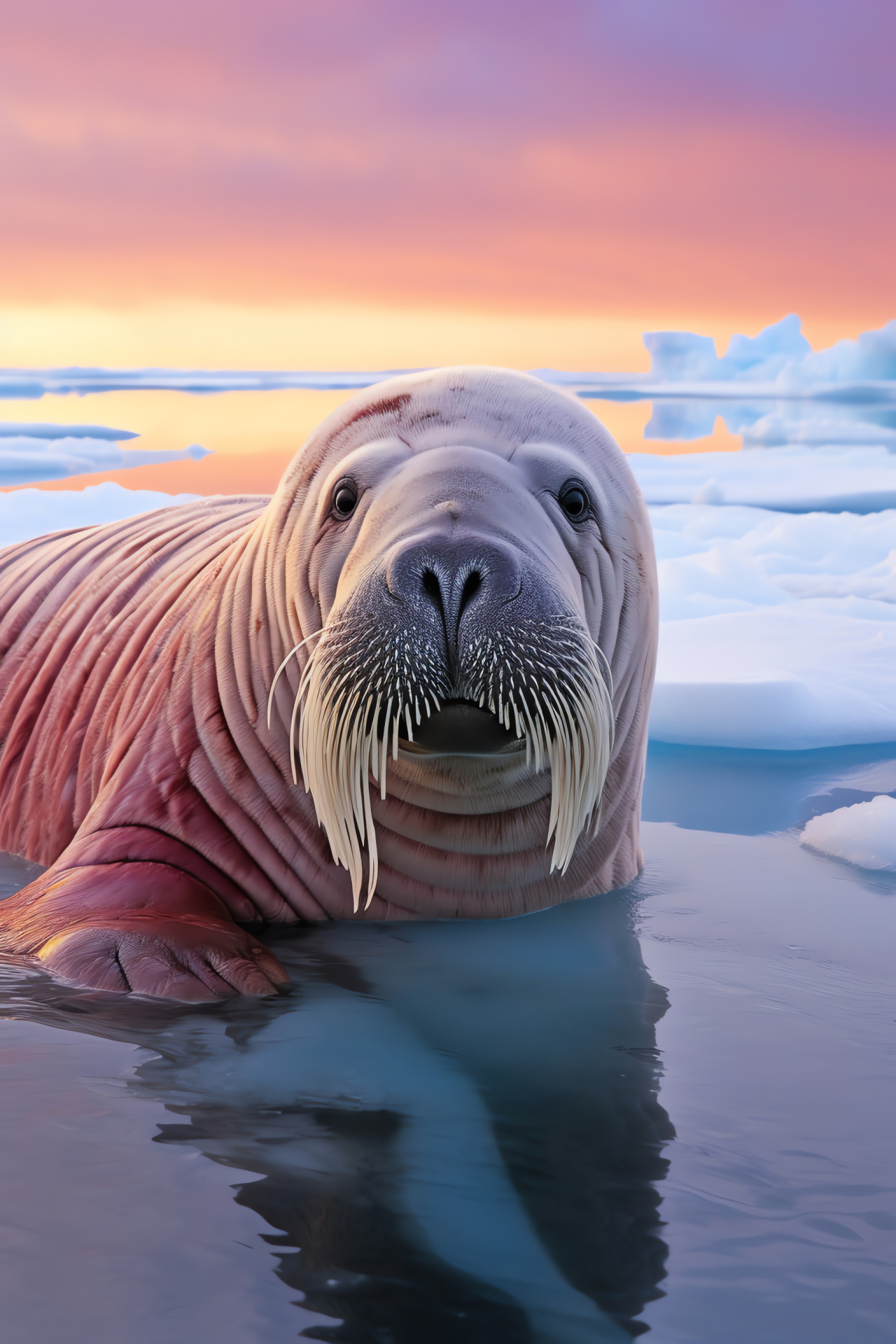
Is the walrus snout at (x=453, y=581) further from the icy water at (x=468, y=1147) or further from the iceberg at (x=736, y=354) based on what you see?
the iceberg at (x=736, y=354)

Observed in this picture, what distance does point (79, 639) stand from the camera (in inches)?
167

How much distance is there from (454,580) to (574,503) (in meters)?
0.64

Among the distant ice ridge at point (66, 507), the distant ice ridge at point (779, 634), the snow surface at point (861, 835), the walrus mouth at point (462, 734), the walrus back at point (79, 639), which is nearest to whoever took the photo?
the walrus mouth at point (462, 734)

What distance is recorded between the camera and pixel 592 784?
2.89m

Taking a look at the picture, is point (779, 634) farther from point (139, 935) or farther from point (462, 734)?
point (139, 935)

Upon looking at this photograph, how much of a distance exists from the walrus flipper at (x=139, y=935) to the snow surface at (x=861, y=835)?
214 centimetres

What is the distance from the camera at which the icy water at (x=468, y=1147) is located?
59.8 inches

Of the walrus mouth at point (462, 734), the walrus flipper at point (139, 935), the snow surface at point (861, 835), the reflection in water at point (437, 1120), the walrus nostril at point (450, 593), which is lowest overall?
the reflection in water at point (437, 1120)

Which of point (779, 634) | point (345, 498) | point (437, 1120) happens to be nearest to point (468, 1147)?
point (437, 1120)

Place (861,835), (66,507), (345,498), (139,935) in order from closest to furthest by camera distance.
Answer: (139,935) < (345,498) < (861,835) < (66,507)

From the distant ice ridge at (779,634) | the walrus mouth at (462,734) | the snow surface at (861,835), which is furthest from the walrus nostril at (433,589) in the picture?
the distant ice ridge at (779,634)

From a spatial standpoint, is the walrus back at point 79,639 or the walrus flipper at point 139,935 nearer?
the walrus flipper at point 139,935

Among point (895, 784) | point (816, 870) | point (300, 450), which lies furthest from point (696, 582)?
point (300, 450)

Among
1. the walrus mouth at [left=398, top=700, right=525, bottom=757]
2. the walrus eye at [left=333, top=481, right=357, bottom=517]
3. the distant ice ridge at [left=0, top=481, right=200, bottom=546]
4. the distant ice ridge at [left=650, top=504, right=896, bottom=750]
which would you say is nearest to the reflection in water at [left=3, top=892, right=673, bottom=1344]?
the walrus mouth at [left=398, top=700, right=525, bottom=757]
